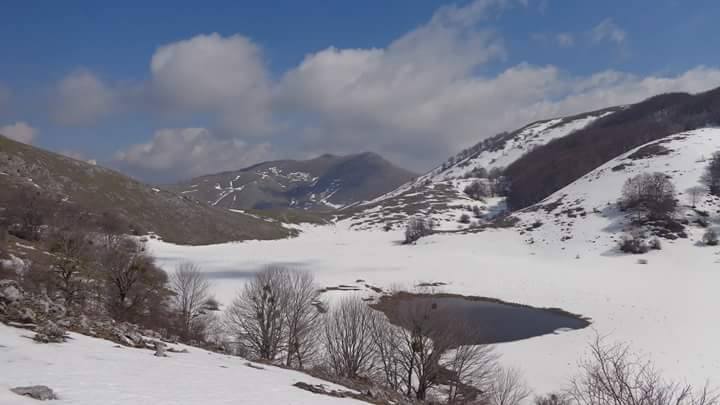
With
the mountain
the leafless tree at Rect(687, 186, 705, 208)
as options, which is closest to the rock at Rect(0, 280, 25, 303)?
the mountain

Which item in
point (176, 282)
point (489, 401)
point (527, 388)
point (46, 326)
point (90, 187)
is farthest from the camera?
point (90, 187)

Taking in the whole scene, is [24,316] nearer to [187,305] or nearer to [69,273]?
[69,273]

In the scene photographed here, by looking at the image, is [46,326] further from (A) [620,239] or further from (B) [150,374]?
(A) [620,239]

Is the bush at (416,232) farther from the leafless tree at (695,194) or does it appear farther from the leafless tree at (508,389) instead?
the leafless tree at (508,389)

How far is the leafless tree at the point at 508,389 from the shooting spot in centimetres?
2680

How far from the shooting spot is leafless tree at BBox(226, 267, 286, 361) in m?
32.0

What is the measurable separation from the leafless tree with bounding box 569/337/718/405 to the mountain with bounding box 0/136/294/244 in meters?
102

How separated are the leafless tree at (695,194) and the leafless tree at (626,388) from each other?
291 feet

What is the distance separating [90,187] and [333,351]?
4566 inches

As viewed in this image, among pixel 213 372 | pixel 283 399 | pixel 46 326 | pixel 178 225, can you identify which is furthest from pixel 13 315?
pixel 178 225

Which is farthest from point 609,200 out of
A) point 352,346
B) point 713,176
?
point 352,346

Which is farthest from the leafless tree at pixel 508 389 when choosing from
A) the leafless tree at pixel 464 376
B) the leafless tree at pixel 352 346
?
the leafless tree at pixel 352 346

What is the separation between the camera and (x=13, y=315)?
13.1 metres

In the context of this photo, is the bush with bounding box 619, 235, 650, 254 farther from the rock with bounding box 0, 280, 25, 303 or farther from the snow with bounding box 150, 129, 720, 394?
the rock with bounding box 0, 280, 25, 303
